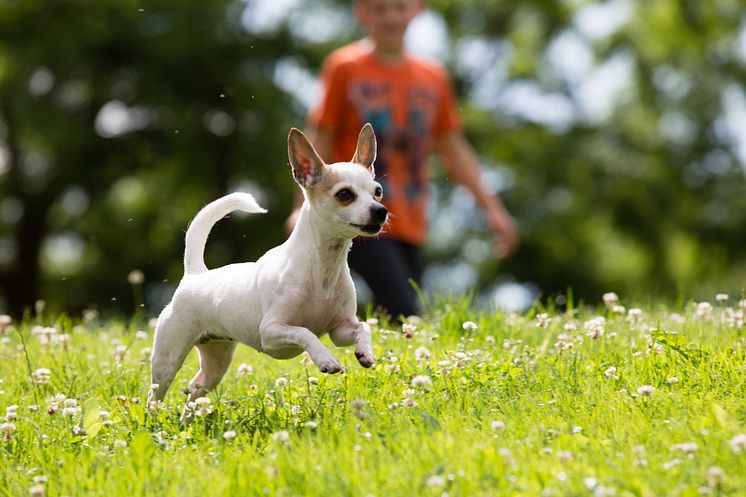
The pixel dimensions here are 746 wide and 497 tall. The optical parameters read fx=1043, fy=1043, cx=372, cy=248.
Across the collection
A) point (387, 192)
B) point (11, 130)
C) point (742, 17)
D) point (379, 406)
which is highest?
point (742, 17)

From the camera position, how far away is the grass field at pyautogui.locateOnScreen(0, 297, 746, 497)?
3.79m

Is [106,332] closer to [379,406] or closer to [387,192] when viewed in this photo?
[387,192]

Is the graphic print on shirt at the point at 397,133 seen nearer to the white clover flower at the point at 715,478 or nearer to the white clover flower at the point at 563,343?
the white clover flower at the point at 563,343

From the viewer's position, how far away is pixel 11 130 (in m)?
23.0

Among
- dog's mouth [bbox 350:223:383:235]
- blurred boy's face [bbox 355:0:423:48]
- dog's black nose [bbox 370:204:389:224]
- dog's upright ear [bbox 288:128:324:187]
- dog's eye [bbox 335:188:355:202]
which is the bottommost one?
dog's mouth [bbox 350:223:383:235]

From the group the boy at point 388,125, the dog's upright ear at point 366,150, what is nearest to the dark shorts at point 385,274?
the boy at point 388,125

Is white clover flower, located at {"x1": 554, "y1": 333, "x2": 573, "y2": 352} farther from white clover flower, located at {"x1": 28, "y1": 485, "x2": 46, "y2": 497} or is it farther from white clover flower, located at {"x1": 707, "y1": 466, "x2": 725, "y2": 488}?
white clover flower, located at {"x1": 28, "y1": 485, "x2": 46, "y2": 497}

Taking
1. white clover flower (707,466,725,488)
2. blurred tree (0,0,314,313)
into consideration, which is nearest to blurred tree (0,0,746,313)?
blurred tree (0,0,314,313)

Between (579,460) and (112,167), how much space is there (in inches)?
821

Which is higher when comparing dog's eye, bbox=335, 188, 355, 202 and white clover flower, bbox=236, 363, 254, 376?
dog's eye, bbox=335, 188, 355, 202

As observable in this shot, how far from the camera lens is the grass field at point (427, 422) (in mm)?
3787

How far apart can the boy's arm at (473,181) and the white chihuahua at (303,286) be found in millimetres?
3408

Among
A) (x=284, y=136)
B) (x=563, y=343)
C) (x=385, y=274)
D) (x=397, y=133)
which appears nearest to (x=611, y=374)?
(x=563, y=343)

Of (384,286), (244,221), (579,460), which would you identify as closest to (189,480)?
(579,460)
